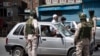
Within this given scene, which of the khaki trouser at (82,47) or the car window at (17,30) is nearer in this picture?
the khaki trouser at (82,47)

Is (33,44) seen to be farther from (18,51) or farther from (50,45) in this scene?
(18,51)

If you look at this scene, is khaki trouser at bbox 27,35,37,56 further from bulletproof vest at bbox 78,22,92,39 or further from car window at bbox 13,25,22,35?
car window at bbox 13,25,22,35

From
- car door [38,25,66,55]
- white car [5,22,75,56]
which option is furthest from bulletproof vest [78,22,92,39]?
car door [38,25,66,55]

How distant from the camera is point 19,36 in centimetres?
1575

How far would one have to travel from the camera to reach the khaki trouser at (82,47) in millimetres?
11836

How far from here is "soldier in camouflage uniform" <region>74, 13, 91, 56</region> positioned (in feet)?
38.5

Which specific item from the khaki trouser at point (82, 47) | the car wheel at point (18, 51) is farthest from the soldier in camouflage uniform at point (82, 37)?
the car wheel at point (18, 51)

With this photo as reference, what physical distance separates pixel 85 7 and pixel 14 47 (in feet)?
75.0

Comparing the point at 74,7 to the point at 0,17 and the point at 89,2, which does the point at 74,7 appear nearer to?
the point at 89,2

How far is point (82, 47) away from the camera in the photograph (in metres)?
11.9

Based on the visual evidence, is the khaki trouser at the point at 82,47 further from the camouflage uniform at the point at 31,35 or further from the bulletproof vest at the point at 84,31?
the camouflage uniform at the point at 31,35

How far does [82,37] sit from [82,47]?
304 mm

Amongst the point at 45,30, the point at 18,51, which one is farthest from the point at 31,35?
the point at 18,51

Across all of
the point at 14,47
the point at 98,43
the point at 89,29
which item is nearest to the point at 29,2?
the point at 98,43
